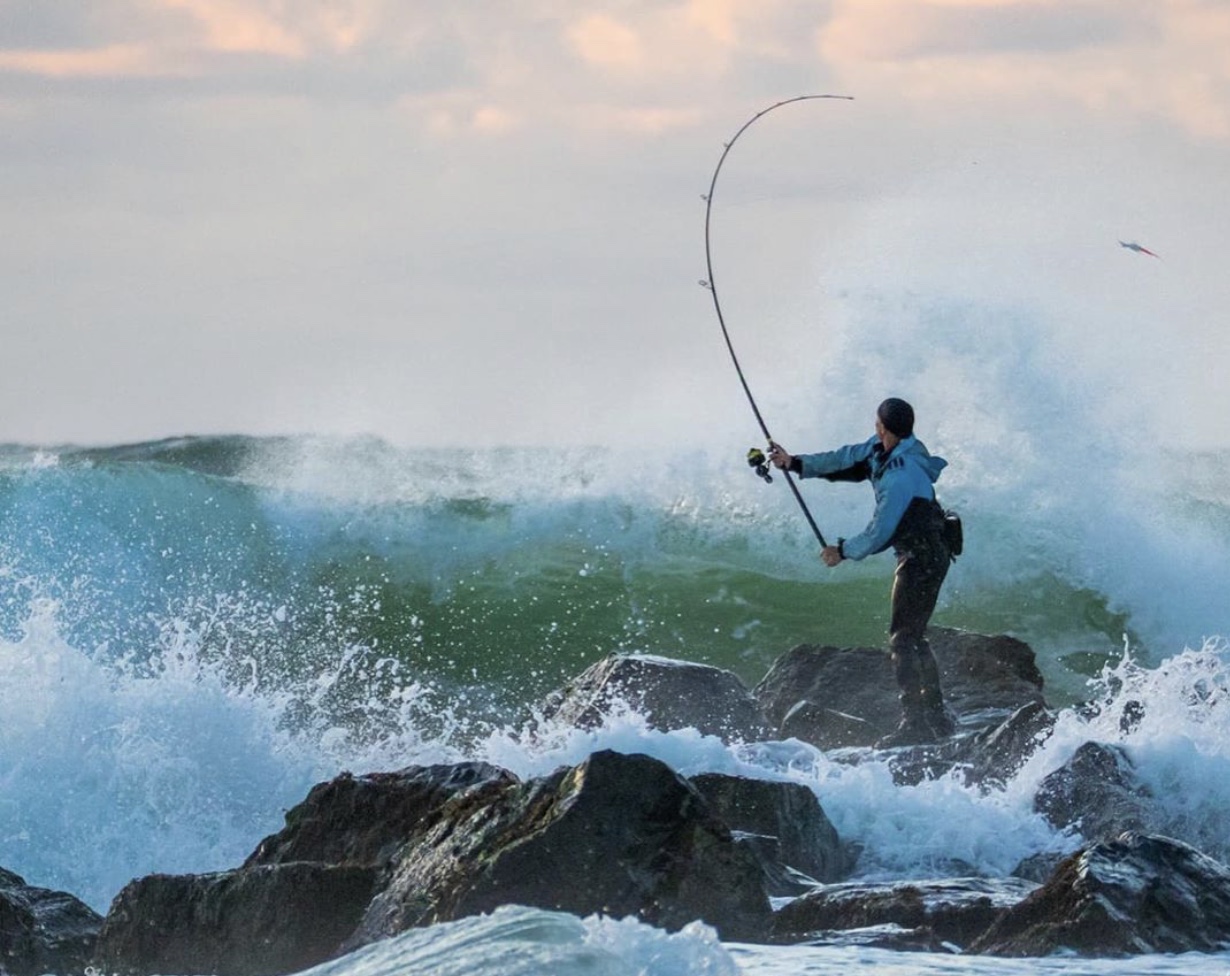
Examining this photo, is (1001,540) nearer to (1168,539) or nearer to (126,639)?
(1168,539)

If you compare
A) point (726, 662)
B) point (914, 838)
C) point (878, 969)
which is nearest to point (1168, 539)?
point (726, 662)

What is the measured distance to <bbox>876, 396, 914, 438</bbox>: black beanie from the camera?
9562 mm

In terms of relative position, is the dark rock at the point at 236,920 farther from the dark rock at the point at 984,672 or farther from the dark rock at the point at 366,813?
the dark rock at the point at 984,672

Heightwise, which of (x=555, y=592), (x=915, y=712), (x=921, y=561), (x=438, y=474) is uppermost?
(x=438, y=474)

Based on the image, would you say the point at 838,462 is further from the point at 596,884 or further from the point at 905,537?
the point at 596,884

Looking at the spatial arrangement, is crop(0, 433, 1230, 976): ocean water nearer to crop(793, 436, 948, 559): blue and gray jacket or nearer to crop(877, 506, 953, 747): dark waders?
crop(877, 506, 953, 747): dark waders

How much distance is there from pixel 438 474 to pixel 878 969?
14403 mm

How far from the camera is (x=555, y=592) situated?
17.5 metres

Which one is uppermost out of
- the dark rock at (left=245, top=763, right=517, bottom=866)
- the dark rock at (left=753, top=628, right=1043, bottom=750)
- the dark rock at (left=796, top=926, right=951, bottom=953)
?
the dark rock at (left=753, top=628, right=1043, bottom=750)

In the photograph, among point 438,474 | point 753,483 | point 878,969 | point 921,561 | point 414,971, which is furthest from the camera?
point 438,474

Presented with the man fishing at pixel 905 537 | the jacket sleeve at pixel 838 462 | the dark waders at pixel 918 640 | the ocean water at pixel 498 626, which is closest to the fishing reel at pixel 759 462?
the man fishing at pixel 905 537

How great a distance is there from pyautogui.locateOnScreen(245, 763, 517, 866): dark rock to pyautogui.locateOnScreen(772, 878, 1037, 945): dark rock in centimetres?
104

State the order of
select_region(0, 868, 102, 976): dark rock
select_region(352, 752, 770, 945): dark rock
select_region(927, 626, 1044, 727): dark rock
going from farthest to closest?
1. select_region(927, 626, 1044, 727): dark rock
2. select_region(0, 868, 102, 976): dark rock
3. select_region(352, 752, 770, 945): dark rock

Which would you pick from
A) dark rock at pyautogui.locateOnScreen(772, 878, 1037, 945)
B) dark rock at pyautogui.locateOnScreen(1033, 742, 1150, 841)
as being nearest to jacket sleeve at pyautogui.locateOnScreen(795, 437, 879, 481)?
dark rock at pyautogui.locateOnScreen(1033, 742, 1150, 841)
